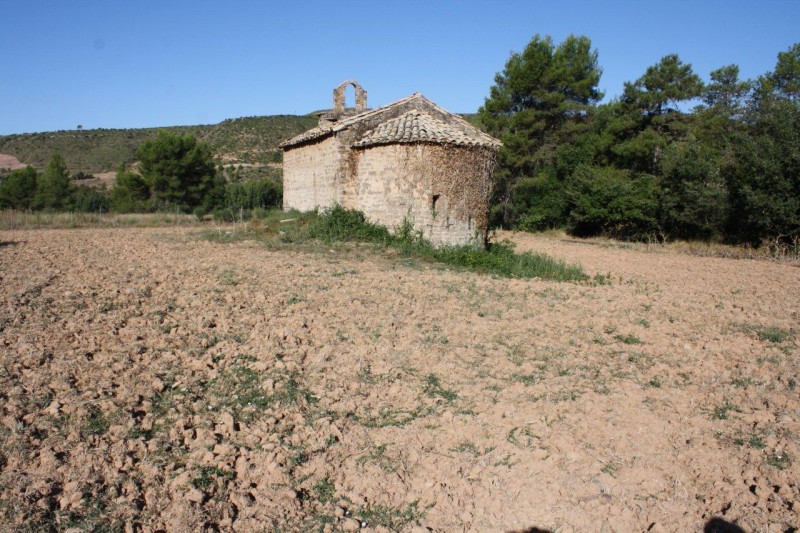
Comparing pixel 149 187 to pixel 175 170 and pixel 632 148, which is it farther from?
pixel 632 148

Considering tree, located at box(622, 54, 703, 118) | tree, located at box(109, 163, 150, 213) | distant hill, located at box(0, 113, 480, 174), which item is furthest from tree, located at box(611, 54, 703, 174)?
tree, located at box(109, 163, 150, 213)

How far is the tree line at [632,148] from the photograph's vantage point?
2117 centimetres

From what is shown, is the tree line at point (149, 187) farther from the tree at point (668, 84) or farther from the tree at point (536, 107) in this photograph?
the tree at point (668, 84)

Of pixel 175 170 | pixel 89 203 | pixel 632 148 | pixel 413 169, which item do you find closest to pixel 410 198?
pixel 413 169

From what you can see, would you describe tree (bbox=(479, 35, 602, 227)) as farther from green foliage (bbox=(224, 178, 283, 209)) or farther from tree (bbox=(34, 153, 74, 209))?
tree (bbox=(34, 153, 74, 209))

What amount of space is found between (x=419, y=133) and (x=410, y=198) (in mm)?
1586

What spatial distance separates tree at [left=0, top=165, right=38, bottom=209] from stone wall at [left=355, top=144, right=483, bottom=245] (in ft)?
86.7

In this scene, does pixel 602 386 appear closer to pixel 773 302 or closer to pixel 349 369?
pixel 349 369

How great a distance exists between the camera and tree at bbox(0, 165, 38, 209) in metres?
30.3

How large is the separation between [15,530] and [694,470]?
464cm

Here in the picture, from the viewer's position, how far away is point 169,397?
502cm

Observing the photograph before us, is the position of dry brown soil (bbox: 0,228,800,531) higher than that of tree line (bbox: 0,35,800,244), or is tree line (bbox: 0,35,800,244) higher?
tree line (bbox: 0,35,800,244)

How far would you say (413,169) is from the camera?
1312 centimetres

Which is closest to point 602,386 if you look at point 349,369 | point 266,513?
point 349,369
